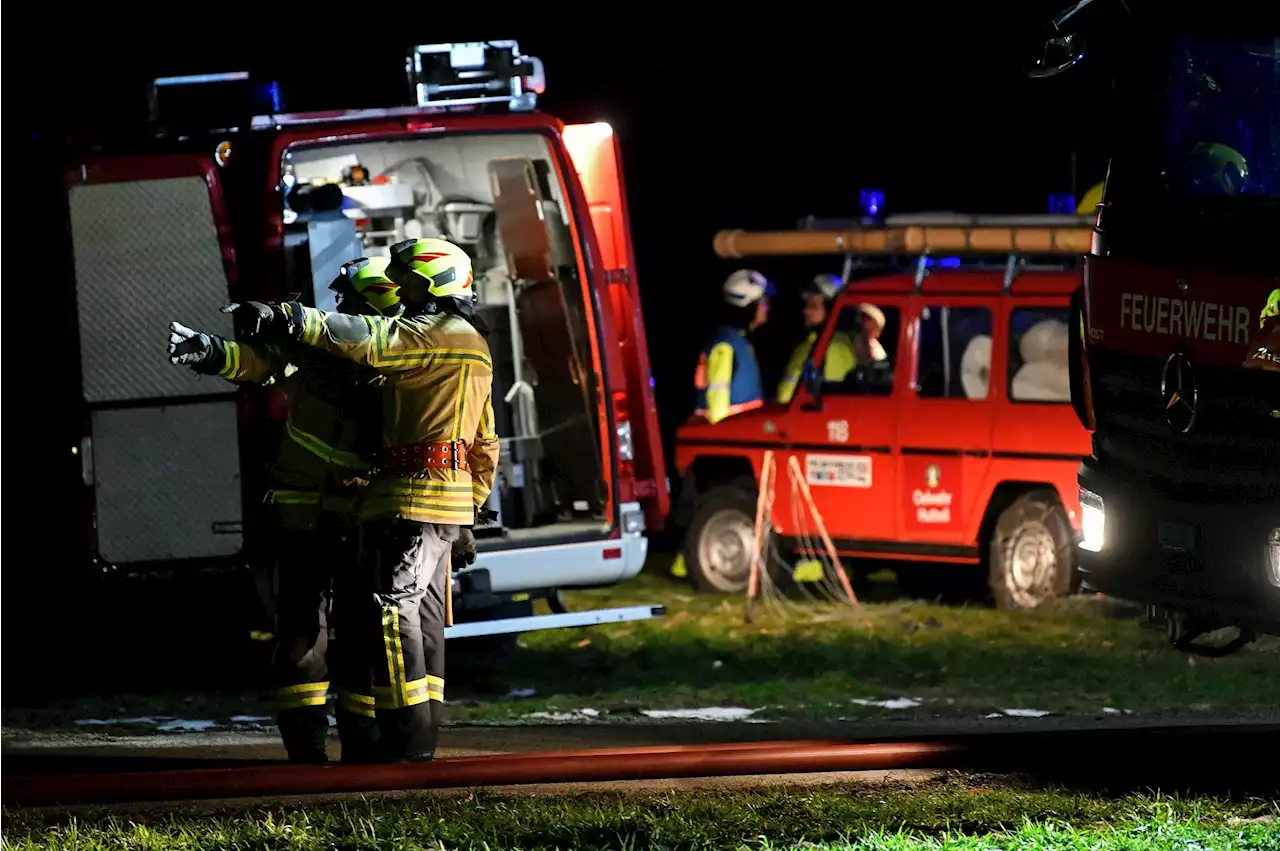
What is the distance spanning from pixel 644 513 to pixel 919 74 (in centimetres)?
1370

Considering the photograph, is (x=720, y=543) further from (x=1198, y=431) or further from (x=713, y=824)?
(x=713, y=824)

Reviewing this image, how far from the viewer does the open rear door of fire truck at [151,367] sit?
33.6 feet

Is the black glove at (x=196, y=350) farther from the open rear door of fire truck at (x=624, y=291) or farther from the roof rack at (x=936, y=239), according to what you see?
the roof rack at (x=936, y=239)

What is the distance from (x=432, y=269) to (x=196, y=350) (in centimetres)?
88

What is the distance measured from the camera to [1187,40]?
29.1ft

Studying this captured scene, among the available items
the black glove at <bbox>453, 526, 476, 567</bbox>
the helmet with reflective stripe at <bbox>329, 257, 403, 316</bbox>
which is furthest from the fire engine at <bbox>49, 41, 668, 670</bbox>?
the black glove at <bbox>453, 526, 476, 567</bbox>

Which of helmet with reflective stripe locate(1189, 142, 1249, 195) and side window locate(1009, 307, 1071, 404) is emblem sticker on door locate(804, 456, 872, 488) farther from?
helmet with reflective stripe locate(1189, 142, 1249, 195)

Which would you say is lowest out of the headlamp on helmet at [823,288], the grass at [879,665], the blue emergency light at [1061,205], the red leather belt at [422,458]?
the grass at [879,665]

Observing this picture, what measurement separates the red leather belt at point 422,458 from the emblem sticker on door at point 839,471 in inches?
219

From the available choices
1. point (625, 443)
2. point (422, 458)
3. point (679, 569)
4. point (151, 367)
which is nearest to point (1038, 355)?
point (679, 569)

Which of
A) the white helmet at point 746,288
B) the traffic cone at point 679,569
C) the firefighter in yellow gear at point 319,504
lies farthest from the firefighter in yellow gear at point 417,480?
the white helmet at point 746,288

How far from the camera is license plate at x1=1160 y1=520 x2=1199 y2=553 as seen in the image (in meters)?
8.57

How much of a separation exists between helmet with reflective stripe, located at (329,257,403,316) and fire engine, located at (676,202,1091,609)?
5.07 metres

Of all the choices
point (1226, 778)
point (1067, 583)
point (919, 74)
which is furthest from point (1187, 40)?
point (919, 74)
